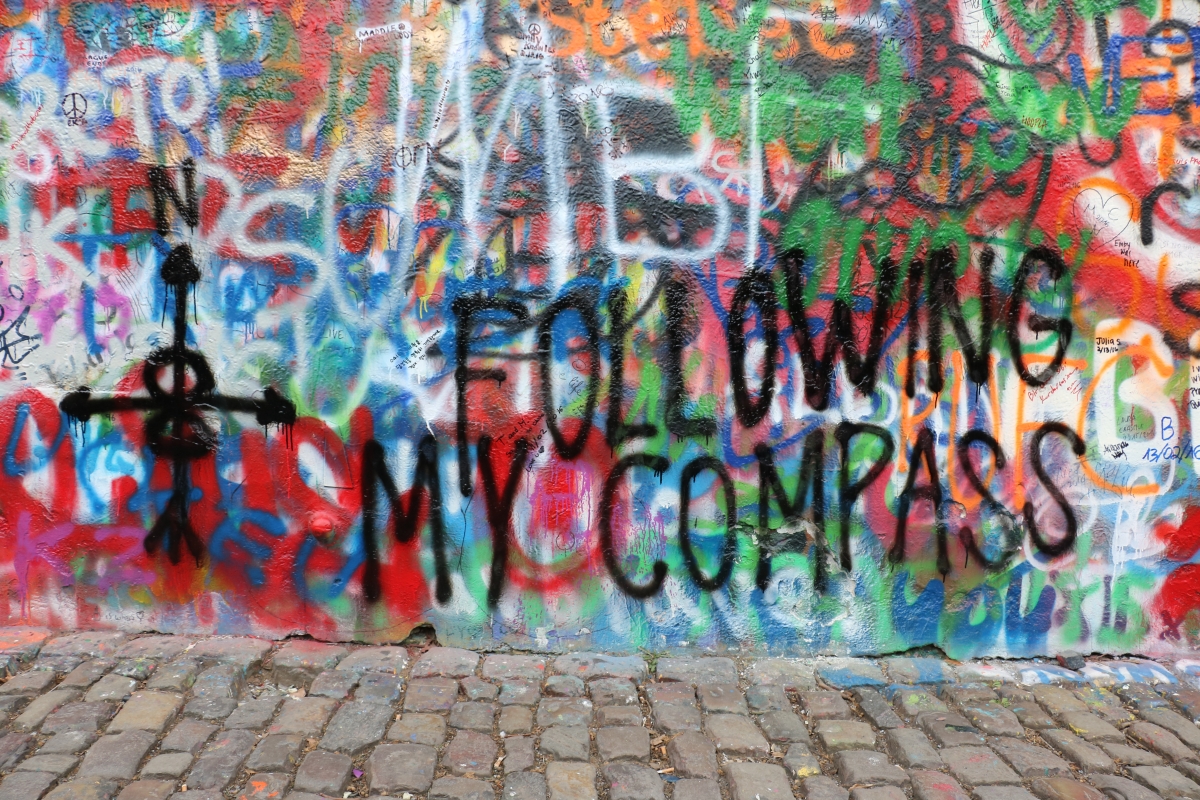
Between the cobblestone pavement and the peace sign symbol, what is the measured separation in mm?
2305

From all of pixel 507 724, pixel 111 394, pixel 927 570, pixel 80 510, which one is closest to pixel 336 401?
pixel 111 394

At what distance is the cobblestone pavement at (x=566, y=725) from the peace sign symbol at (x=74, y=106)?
7.56 ft

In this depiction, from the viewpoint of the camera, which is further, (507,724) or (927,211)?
(927,211)

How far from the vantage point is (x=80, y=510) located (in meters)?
3.88

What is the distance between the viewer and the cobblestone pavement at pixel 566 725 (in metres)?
3.00

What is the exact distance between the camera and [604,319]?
12.4 feet

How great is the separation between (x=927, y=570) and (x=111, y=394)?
12.4ft

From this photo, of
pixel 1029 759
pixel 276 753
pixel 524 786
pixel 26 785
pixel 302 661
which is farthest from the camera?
pixel 302 661

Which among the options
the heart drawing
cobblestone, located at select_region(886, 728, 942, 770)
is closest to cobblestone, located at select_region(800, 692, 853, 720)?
cobblestone, located at select_region(886, 728, 942, 770)

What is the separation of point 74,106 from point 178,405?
1373 mm

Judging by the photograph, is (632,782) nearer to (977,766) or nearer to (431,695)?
(431,695)

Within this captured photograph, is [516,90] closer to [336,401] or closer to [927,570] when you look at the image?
[336,401]

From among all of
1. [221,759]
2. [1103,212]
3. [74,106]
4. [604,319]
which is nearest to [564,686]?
[221,759]

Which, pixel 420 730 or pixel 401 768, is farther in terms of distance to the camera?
pixel 420 730
